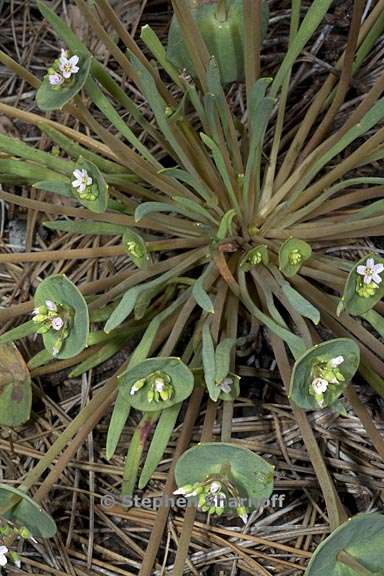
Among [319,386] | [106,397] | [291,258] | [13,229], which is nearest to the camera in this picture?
[319,386]

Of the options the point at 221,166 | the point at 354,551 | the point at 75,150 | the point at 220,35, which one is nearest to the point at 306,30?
the point at 220,35

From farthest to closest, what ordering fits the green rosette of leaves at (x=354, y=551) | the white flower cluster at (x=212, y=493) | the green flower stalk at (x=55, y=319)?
1. the green flower stalk at (x=55, y=319)
2. the white flower cluster at (x=212, y=493)
3. the green rosette of leaves at (x=354, y=551)

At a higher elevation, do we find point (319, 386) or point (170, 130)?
point (170, 130)

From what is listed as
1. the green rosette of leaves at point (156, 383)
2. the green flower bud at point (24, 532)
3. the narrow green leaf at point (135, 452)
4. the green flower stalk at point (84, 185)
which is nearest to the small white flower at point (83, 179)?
the green flower stalk at point (84, 185)

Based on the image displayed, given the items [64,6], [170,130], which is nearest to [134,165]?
[170,130]

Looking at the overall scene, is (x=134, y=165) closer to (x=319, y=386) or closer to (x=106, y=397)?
(x=106, y=397)

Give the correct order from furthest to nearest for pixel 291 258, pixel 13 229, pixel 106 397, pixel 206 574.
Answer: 1. pixel 13 229
2. pixel 206 574
3. pixel 106 397
4. pixel 291 258

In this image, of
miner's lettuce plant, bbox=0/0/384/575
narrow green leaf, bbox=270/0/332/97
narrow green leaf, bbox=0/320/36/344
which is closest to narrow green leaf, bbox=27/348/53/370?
miner's lettuce plant, bbox=0/0/384/575

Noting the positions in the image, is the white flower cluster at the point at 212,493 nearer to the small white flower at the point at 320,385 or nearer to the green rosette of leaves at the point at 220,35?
the small white flower at the point at 320,385
